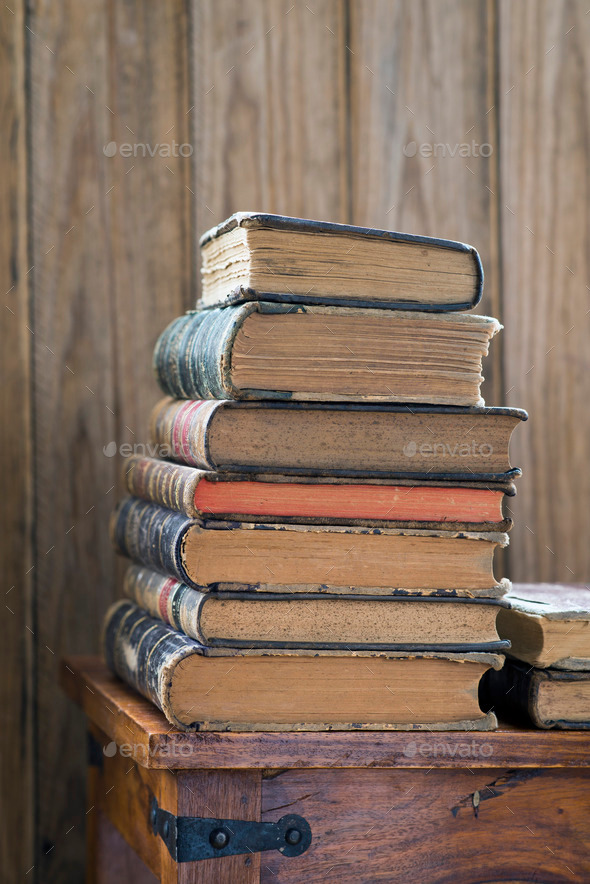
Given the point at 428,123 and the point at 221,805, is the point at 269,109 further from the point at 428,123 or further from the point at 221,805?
the point at 221,805

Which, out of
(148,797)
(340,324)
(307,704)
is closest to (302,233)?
(340,324)

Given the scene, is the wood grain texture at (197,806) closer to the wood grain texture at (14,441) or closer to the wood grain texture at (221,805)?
the wood grain texture at (221,805)

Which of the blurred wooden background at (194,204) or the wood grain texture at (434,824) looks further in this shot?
the blurred wooden background at (194,204)

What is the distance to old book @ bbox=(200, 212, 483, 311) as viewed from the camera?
2.92ft

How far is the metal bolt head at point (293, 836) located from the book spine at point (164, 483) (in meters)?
0.31

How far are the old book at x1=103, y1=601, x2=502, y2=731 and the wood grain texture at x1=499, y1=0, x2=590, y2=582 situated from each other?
588 millimetres

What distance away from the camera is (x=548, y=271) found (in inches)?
58.7

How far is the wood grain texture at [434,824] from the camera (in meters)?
0.90

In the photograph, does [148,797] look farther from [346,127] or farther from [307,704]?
[346,127]

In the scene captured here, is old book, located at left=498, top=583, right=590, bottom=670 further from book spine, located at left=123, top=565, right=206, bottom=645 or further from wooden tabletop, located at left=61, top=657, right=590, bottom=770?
book spine, located at left=123, top=565, right=206, bottom=645

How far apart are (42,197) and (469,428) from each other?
749mm

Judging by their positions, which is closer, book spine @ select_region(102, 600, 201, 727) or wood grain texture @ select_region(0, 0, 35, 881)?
book spine @ select_region(102, 600, 201, 727)

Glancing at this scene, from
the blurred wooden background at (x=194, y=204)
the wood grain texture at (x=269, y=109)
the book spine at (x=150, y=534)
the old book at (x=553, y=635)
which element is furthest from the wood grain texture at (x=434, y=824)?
the wood grain texture at (x=269, y=109)

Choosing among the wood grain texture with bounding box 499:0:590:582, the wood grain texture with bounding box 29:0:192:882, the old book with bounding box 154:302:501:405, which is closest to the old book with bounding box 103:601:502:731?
the old book with bounding box 154:302:501:405
